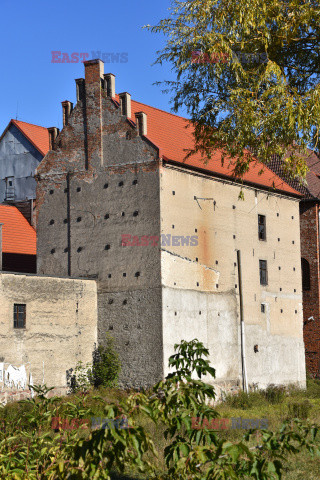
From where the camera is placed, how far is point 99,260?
22.8 metres

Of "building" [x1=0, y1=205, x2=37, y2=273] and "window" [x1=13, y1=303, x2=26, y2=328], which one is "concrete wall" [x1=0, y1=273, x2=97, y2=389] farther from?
"building" [x1=0, y1=205, x2=37, y2=273]

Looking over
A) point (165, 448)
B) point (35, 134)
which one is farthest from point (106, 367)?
point (165, 448)

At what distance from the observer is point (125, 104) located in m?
22.9

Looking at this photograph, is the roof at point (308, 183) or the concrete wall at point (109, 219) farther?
the roof at point (308, 183)

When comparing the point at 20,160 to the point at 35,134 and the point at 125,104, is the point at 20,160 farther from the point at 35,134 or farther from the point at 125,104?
the point at 125,104

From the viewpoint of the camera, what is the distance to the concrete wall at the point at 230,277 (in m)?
22.2

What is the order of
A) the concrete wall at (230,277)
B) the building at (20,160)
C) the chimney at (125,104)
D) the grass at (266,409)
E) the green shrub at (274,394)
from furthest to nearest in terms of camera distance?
the building at (20,160) < the green shrub at (274,394) < the chimney at (125,104) < the concrete wall at (230,277) < the grass at (266,409)

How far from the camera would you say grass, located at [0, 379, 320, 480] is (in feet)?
40.0

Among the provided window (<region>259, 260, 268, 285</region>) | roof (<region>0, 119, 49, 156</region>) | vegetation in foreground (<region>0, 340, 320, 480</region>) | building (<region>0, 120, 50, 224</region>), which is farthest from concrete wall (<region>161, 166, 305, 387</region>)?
vegetation in foreground (<region>0, 340, 320, 480</region>)

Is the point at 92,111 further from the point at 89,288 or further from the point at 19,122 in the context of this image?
the point at 19,122

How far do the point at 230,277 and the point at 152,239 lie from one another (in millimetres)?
3995

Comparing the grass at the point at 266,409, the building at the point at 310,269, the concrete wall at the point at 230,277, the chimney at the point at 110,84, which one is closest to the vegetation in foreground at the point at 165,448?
the grass at the point at 266,409

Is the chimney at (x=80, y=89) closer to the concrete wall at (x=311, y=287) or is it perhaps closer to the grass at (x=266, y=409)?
the grass at (x=266, y=409)

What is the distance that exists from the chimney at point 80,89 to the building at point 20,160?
23.6 feet
